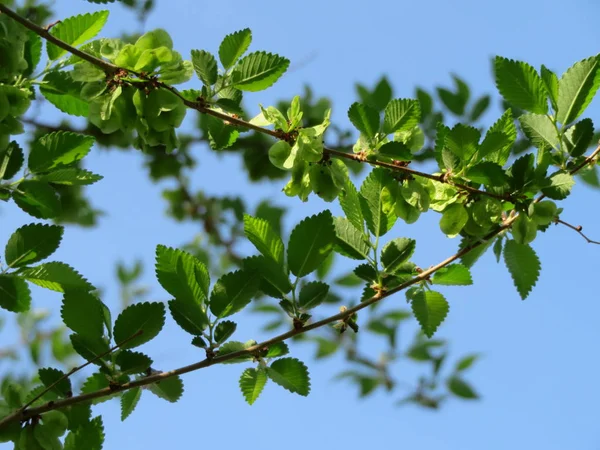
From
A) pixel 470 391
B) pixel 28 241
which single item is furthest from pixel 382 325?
pixel 28 241

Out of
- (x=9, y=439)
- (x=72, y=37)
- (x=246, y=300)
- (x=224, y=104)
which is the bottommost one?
(x=9, y=439)

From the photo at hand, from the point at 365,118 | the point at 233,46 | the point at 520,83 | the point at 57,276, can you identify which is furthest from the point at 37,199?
the point at 520,83

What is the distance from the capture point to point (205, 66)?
1369 mm

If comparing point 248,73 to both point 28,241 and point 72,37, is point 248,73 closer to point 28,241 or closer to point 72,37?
point 72,37

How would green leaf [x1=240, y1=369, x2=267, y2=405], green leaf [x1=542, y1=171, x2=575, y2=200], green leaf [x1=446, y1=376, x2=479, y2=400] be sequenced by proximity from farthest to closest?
1. green leaf [x1=446, y1=376, x2=479, y2=400]
2. green leaf [x1=240, y1=369, x2=267, y2=405]
3. green leaf [x1=542, y1=171, x2=575, y2=200]

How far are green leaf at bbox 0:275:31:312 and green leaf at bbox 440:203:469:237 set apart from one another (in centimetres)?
93

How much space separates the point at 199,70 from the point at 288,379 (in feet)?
2.31

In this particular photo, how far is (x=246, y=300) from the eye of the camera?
4.48 ft

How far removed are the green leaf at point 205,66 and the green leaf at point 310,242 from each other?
0.38 meters

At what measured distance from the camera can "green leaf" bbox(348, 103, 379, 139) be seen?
1.42 meters

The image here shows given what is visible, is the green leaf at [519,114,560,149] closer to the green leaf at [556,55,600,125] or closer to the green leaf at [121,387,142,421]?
the green leaf at [556,55,600,125]

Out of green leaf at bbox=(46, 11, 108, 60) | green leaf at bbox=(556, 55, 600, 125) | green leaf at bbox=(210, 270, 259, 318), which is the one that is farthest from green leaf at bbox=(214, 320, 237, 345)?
green leaf at bbox=(556, 55, 600, 125)

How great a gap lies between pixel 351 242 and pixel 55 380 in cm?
73

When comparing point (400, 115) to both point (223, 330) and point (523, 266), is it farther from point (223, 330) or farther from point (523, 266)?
point (223, 330)
